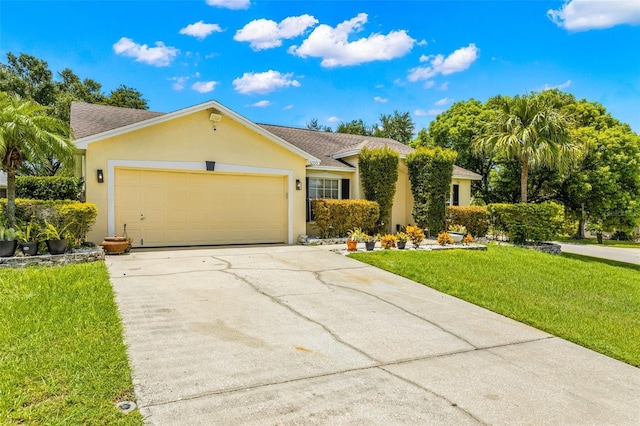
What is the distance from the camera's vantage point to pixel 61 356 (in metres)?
3.84

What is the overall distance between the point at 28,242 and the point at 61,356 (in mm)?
6074

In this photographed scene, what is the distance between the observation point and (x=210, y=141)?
12008 mm

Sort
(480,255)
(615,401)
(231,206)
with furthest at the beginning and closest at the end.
Answer: (231,206)
(480,255)
(615,401)

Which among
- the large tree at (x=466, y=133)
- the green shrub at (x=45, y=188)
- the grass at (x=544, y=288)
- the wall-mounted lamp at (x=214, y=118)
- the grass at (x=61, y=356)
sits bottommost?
the grass at (x=544, y=288)

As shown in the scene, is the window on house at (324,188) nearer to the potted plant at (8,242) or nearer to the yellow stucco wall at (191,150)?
the yellow stucco wall at (191,150)

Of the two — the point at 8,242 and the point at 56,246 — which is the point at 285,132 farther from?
the point at 8,242

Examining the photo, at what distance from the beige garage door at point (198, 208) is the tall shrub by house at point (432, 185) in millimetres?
5501

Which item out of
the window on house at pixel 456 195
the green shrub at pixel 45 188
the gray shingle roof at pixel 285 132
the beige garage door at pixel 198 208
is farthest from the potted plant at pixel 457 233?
the green shrub at pixel 45 188

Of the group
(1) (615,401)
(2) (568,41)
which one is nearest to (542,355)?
(1) (615,401)

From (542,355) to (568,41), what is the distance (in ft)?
67.4

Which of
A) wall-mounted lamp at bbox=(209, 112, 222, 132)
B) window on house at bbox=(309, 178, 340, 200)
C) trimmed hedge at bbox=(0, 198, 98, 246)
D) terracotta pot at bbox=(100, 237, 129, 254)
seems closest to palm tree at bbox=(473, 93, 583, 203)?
window on house at bbox=(309, 178, 340, 200)

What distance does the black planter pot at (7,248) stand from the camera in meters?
8.20

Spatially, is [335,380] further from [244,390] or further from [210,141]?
[210,141]

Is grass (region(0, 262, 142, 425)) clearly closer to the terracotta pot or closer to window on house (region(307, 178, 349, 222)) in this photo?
the terracotta pot
